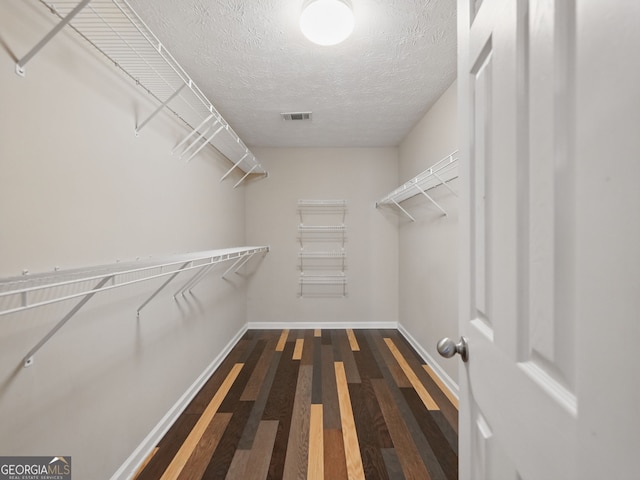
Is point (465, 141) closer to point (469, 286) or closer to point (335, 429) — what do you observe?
point (469, 286)

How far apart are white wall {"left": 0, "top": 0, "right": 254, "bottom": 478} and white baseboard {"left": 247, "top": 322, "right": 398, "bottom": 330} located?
1.71m

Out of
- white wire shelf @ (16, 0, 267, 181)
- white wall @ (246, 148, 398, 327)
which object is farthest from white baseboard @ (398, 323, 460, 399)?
white wire shelf @ (16, 0, 267, 181)

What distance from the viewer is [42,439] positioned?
97cm

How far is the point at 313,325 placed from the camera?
3.60 m

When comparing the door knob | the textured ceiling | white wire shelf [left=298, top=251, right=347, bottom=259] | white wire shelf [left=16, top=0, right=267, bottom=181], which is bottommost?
the door knob

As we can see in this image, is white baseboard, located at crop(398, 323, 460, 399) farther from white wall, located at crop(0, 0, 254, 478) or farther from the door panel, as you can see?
white wall, located at crop(0, 0, 254, 478)

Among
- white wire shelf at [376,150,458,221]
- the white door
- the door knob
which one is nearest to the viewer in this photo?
the white door

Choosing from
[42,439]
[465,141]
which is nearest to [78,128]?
[42,439]

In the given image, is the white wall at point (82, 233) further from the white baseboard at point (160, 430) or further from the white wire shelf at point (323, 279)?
the white wire shelf at point (323, 279)

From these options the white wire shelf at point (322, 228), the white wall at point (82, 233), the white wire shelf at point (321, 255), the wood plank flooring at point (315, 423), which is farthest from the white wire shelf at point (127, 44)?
the white wire shelf at point (321, 255)

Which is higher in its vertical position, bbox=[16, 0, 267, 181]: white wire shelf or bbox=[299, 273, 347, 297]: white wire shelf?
bbox=[16, 0, 267, 181]: white wire shelf

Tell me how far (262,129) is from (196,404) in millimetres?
2481

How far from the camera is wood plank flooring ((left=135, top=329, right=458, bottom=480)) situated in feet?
4.71

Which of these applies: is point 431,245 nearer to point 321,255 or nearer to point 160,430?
point 321,255
